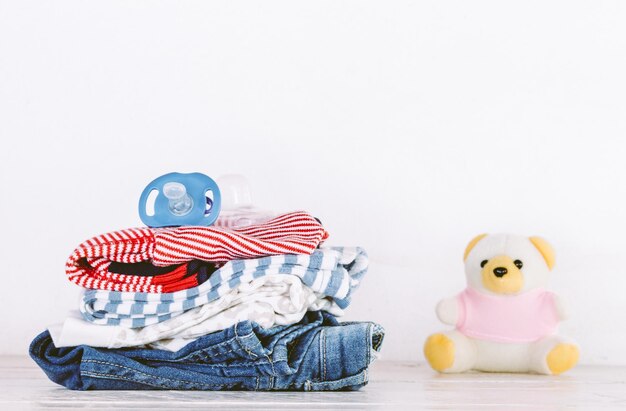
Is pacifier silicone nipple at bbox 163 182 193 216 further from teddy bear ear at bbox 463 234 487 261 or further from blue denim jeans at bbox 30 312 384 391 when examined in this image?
teddy bear ear at bbox 463 234 487 261

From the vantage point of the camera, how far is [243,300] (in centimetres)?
133

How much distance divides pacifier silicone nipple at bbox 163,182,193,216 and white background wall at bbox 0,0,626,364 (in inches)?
23.4

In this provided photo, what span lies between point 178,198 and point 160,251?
→ 0.14 m

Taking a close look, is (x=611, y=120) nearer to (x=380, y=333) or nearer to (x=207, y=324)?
(x=380, y=333)

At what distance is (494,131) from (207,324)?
97cm

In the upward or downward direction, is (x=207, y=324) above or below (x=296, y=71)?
below

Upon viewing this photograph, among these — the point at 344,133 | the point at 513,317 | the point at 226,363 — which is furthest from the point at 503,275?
the point at 226,363

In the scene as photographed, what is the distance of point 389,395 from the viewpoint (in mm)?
1376

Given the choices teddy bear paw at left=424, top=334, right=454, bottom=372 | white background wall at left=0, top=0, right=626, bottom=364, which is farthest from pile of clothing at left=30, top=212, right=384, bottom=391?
white background wall at left=0, top=0, right=626, bottom=364

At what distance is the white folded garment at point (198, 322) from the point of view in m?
1.31

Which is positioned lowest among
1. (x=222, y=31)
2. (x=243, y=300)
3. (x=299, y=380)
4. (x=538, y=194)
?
(x=299, y=380)

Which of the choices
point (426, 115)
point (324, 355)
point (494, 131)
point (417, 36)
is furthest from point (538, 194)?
point (324, 355)

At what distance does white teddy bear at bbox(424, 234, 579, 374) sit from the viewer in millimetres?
1768

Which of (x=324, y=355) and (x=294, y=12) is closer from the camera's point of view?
(x=324, y=355)
